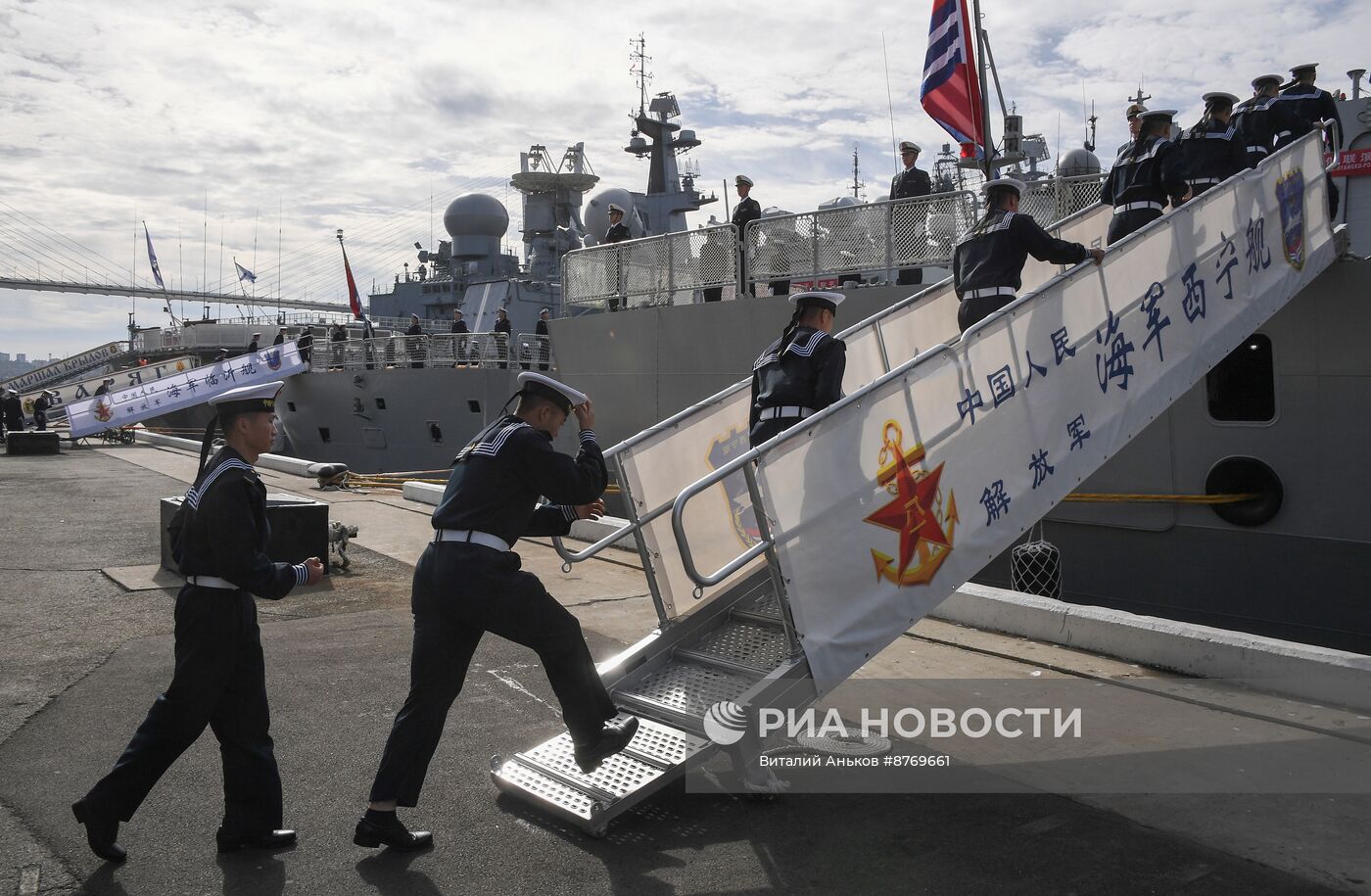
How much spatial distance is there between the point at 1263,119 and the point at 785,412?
622cm

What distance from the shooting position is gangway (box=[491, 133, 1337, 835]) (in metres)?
4.10

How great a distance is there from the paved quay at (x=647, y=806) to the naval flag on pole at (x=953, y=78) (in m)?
5.61

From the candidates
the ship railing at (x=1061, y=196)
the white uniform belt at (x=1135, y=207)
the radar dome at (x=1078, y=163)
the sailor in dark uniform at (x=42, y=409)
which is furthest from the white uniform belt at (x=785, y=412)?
the sailor in dark uniform at (x=42, y=409)

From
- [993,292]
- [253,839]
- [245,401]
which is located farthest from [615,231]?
[253,839]

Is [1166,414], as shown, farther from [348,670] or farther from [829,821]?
[348,670]

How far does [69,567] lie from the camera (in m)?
9.11

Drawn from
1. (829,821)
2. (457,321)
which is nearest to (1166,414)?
(829,821)

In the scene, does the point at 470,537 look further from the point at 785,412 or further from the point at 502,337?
the point at 502,337

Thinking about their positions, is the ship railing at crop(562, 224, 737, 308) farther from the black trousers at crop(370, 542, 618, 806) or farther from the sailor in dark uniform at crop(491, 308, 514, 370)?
the black trousers at crop(370, 542, 618, 806)

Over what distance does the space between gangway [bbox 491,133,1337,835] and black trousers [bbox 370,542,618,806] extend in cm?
47

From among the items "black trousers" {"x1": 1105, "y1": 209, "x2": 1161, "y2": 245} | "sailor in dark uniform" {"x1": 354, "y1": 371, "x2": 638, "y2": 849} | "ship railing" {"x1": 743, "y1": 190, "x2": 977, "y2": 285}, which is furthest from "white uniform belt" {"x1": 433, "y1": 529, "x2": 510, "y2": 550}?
"ship railing" {"x1": 743, "y1": 190, "x2": 977, "y2": 285}

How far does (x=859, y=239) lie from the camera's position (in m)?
10.5

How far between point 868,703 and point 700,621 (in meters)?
1.03

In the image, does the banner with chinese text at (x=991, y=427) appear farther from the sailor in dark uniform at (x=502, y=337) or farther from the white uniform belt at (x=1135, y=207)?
the sailor in dark uniform at (x=502, y=337)
